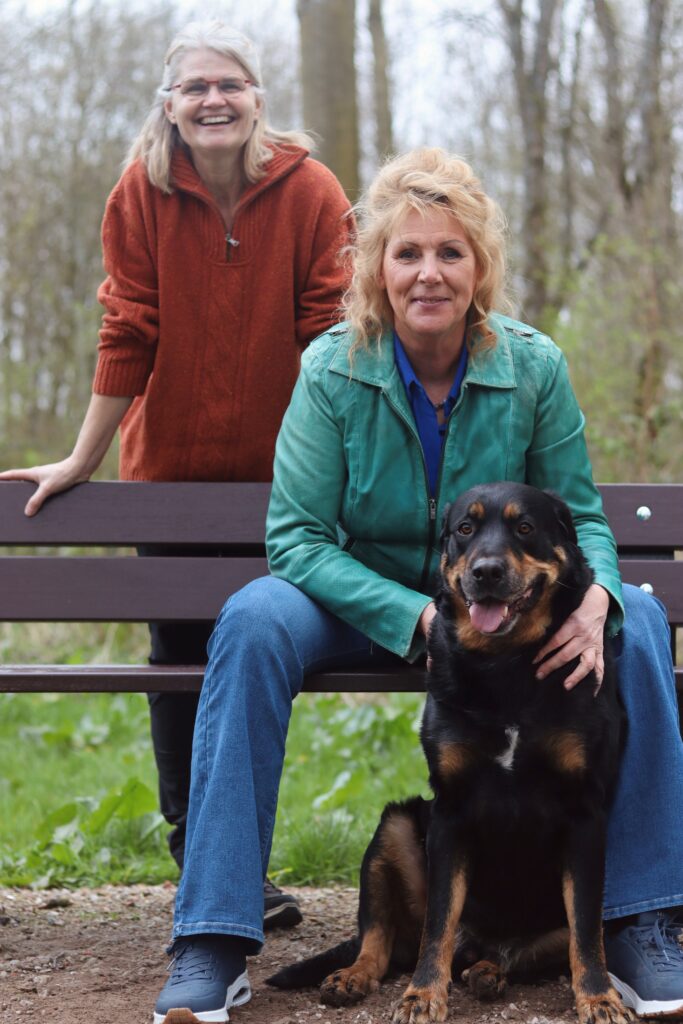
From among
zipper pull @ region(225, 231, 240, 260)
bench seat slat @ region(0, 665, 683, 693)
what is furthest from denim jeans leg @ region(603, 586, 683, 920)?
zipper pull @ region(225, 231, 240, 260)

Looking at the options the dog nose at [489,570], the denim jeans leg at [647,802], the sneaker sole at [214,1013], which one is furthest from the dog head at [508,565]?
the sneaker sole at [214,1013]

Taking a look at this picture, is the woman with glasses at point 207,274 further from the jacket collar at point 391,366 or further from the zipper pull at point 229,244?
the jacket collar at point 391,366

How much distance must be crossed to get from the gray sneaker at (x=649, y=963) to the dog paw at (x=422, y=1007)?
43 cm

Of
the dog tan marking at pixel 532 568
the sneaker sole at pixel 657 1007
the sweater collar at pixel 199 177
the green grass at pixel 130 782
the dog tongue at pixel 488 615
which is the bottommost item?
the green grass at pixel 130 782

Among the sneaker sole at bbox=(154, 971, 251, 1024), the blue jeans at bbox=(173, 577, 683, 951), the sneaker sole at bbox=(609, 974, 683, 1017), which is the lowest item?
the sneaker sole at bbox=(609, 974, 683, 1017)

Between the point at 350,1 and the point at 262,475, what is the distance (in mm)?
3744

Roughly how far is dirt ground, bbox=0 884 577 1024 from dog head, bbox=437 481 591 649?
86 centimetres

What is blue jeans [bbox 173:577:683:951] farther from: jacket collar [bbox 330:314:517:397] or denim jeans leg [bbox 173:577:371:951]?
jacket collar [bbox 330:314:517:397]

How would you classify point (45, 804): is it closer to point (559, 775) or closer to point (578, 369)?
point (559, 775)

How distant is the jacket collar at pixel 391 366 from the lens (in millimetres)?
3324

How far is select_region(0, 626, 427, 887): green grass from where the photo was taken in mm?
4395

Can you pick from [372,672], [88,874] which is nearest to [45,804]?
[88,874]

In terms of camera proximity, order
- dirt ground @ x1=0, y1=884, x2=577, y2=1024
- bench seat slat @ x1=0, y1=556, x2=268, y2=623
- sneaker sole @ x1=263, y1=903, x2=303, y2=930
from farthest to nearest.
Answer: bench seat slat @ x1=0, y1=556, x2=268, y2=623, sneaker sole @ x1=263, y1=903, x2=303, y2=930, dirt ground @ x1=0, y1=884, x2=577, y2=1024

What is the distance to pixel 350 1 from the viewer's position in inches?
264
